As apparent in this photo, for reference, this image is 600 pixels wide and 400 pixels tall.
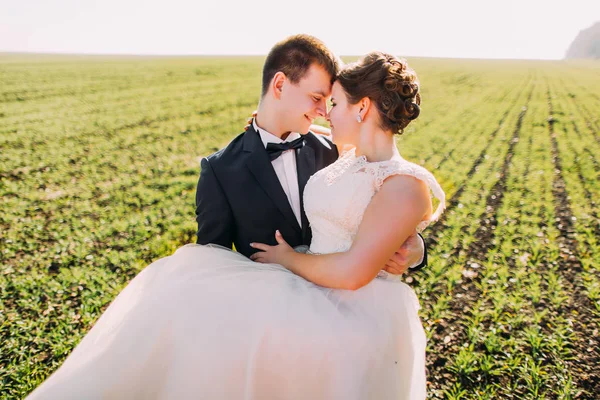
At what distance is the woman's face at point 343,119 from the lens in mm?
2412

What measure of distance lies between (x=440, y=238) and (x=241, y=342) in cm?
535

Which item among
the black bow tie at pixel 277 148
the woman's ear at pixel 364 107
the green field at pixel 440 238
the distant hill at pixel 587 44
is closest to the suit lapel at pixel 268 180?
the black bow tie at pixel 277 148

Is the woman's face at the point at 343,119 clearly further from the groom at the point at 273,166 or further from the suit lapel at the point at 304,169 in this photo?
the suit lapel at the point at 304,169

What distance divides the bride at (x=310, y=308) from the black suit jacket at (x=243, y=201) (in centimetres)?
17

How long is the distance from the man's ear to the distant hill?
206 metres

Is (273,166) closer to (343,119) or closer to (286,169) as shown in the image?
(286,169)

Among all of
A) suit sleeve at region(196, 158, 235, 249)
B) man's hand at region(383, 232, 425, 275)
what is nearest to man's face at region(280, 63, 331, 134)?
suit sleeve at region(196, 158, 235, 249)

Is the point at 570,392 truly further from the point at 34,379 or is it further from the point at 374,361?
the point at 34,379

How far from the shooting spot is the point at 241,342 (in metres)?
1.79

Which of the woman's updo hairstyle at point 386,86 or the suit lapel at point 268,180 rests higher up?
the woman's updo hairstyle at point 386,86

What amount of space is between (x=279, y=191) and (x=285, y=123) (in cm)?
50

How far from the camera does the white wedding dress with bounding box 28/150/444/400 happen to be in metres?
1.77

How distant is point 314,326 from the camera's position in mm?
1869

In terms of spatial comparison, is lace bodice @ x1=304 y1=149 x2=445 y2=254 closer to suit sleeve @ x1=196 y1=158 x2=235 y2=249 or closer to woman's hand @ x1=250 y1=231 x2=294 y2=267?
woman's hand @ x1=250 y1=231 x2=294 y2=267
